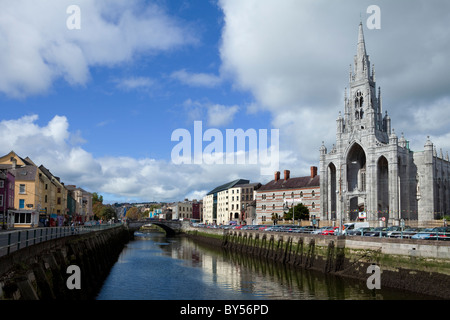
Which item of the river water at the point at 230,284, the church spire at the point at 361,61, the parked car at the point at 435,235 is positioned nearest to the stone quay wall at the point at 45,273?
the river water at the point at 230,284

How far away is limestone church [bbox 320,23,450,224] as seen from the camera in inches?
3012

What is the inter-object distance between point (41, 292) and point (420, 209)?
7876 centimetres

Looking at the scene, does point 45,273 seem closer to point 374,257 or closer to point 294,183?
point 374,257

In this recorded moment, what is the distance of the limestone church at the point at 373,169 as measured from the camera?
76500 mm

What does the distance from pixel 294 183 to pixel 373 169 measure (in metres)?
31.6

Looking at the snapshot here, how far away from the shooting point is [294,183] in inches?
4242

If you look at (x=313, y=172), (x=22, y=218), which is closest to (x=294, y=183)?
(x=313, y=172)

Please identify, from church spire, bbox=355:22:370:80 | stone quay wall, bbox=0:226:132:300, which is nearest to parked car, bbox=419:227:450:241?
stone quay wall, bbox=0:226:132:300

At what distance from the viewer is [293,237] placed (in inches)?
1895

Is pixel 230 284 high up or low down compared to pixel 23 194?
down

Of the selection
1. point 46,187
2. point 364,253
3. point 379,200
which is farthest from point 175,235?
point 364,253

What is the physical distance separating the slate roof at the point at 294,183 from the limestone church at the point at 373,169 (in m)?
11.9

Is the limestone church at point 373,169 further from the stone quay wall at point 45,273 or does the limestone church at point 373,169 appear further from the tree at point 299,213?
the stone quay wall at point 45,273
